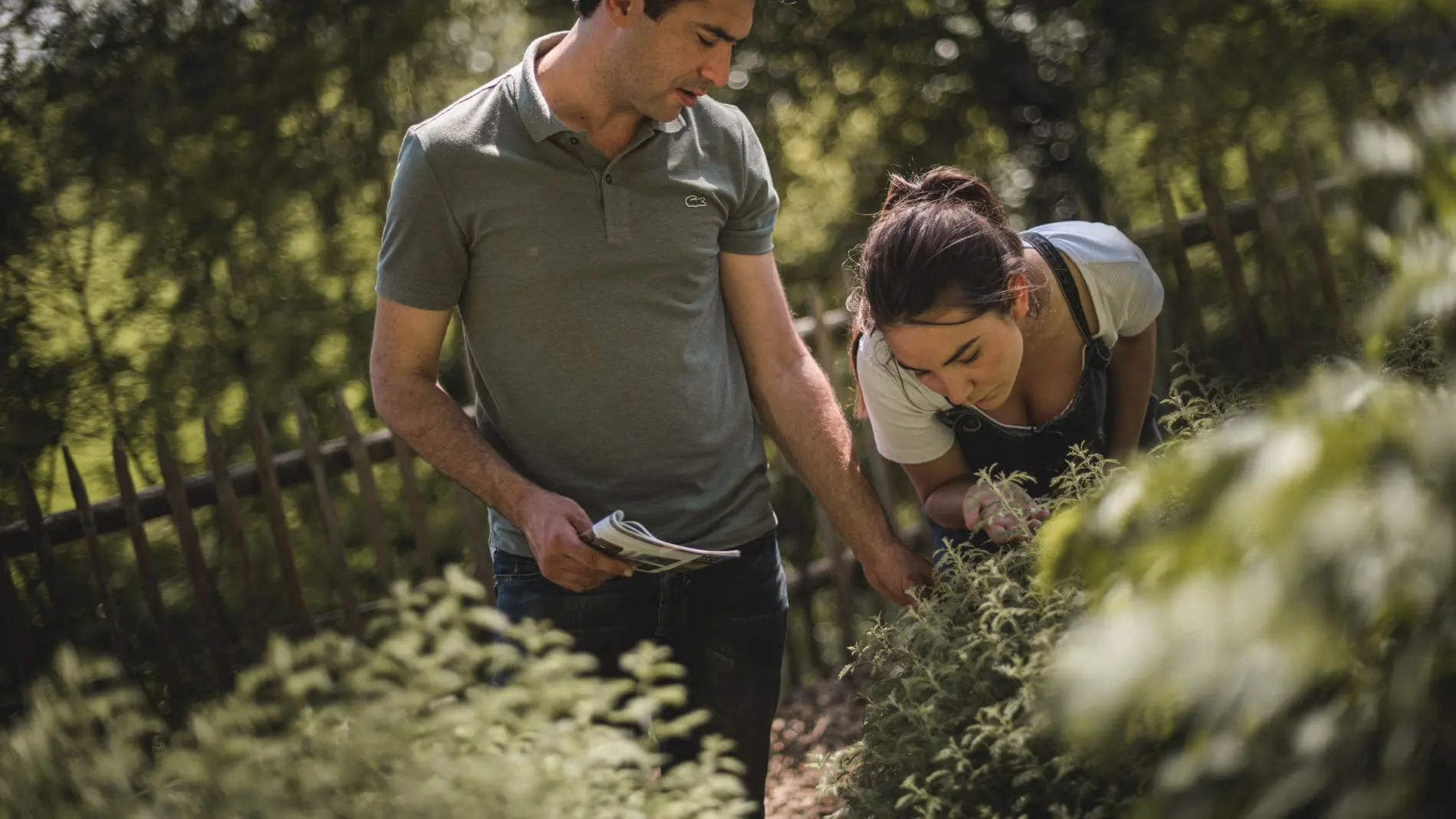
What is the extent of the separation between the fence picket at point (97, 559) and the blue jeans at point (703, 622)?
2.48 metres

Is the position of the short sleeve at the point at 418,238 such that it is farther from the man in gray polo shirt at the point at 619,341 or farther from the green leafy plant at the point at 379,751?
the green leafy plant at the point at 379,751

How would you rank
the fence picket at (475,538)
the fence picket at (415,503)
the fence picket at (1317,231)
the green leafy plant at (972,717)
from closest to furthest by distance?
the green leafy plant at (972,717) < the fence picket at (415,503) < the fence picket at (475,538) < the fence picket at (1317,231)

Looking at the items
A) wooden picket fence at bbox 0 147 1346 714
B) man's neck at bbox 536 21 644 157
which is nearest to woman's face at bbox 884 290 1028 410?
man's neck at bbox 536 21 644 157

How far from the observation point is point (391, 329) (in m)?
2.32

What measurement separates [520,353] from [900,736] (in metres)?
1.08

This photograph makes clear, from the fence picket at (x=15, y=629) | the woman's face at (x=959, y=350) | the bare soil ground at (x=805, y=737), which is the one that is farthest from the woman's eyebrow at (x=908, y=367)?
the fence picket at (x=15, y=629)

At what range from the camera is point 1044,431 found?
8.53 feet

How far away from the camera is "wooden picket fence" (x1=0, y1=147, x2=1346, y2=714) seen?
14.6 feet

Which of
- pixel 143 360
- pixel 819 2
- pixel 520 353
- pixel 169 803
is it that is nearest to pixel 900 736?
pixel 169 803

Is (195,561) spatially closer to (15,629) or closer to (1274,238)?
(15,629)

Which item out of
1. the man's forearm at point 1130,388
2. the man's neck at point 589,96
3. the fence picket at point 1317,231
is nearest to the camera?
the man's neck at point 589,96

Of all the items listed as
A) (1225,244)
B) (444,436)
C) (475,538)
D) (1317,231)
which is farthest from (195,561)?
(1317,231)

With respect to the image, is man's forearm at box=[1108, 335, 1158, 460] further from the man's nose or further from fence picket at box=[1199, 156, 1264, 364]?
fence picket at box=[1199, 156, 1264, 364]

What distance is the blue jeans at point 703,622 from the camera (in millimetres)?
2430
